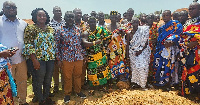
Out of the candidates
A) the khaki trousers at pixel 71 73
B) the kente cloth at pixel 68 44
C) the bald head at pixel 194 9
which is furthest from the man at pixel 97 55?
the bald head at pixel 194 9

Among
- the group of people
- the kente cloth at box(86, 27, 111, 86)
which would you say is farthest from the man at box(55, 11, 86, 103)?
the kente cloth at box(86, 27, 111, 86)

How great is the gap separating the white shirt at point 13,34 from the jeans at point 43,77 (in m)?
0.44

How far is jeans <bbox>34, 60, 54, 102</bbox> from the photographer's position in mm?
3625

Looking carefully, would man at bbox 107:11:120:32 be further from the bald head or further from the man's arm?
the bald head

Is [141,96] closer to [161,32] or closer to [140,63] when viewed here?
[140,63]

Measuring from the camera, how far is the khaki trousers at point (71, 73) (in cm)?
393

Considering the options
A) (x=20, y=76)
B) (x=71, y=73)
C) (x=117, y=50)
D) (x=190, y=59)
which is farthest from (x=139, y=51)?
(x=20, y=76)

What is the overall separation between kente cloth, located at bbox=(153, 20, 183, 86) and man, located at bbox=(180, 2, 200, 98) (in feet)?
0.85

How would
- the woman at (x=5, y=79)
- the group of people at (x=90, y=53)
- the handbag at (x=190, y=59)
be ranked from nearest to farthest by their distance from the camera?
1. the woman at (x=5, y=79)
2. the group of people at (x=90, y=53)
3. the handbag at (x=190, y=59)

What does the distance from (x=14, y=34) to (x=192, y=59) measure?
3.86 m

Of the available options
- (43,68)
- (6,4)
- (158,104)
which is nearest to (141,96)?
(158,104)

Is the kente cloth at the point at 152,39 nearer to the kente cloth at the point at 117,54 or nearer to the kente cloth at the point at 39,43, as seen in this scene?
the kente cloth at the point at 117,54

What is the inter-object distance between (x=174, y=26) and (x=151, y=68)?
1.46m

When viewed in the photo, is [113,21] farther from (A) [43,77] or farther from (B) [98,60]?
(A) [43,77]
